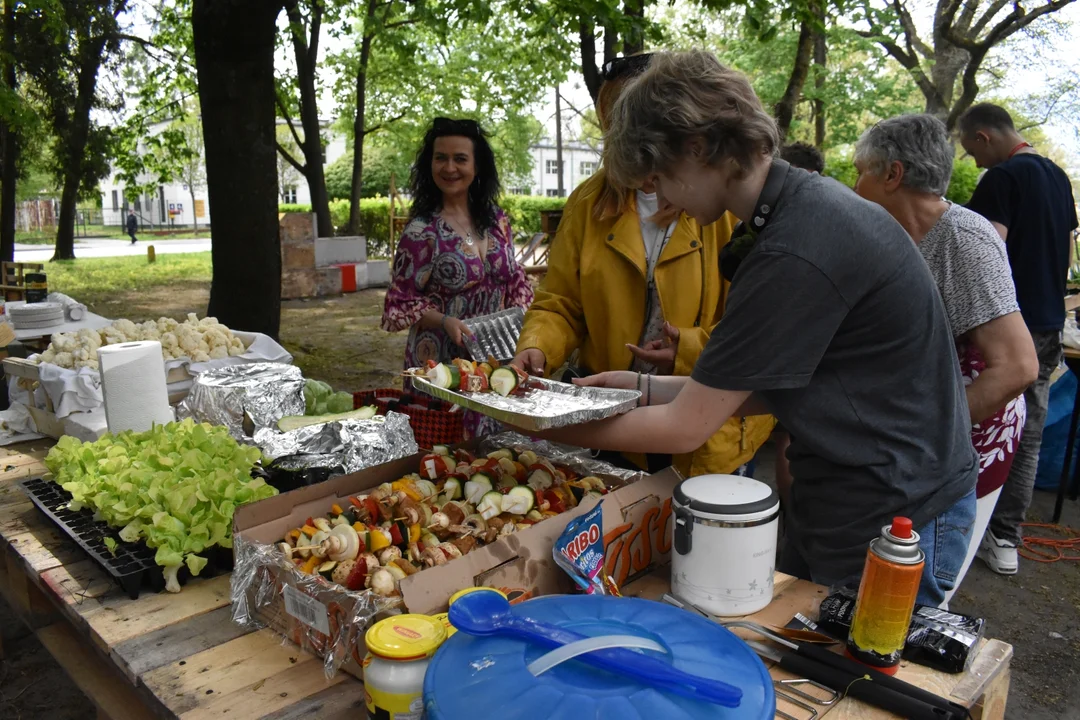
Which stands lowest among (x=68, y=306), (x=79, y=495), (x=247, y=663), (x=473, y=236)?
(x=247, y=663)

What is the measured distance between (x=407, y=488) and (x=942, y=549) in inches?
46.5

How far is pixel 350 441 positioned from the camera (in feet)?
7.22

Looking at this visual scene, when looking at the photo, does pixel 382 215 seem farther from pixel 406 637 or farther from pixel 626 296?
pixel 406 637

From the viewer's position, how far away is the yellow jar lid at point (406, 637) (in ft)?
3.54

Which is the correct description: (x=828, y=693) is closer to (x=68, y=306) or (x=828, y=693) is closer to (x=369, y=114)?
(x=68, y=306)

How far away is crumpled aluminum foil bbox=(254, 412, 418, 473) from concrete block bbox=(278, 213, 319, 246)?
1125 cm

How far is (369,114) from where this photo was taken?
21047mm

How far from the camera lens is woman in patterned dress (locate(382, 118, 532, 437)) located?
323 cm

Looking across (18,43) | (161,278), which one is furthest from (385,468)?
(161,278)

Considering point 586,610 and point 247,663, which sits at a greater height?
point 586,610

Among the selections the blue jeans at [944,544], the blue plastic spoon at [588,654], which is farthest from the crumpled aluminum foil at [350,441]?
the blue jeans at [944,544]

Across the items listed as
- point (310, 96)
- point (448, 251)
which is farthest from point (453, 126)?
point (310, 96)

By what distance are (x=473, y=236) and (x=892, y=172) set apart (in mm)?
1713

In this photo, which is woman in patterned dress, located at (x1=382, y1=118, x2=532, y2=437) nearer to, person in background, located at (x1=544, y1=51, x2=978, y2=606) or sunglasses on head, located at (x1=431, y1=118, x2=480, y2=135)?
sunglasses on head, located at (x1=431, y1=118, x2=480, y2=135)
